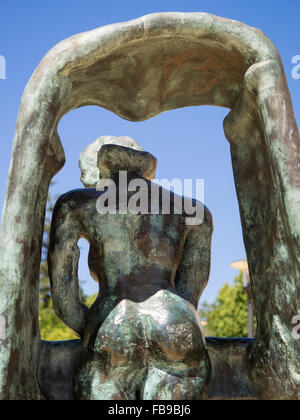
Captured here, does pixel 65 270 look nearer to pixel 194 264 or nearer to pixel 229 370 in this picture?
pixel 194 264

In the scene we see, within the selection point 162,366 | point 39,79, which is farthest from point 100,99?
point 162,366

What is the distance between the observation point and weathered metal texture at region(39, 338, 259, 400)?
3900mm


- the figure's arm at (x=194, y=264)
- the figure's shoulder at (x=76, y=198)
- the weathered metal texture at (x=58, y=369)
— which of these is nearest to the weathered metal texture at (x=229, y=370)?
the figure's arm at (x=194, y=264)

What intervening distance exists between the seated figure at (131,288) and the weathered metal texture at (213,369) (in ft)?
0.57

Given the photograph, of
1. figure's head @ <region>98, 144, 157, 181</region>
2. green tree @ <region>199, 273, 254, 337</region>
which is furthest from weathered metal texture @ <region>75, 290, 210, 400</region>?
green tree @ <region>199, 273, 254, 337</region>

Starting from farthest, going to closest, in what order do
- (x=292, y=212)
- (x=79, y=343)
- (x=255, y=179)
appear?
(x=255, y=179) → (x=79, y=343) → (x=292, y=212)

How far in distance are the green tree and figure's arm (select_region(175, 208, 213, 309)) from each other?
54.3 feet

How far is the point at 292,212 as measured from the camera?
3.49m

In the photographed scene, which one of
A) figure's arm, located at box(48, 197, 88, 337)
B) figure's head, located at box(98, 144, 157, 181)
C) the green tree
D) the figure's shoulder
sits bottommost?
figure's arm, located at box(48, 197, 88, 337)

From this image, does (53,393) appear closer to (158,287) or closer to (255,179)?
(158,287)

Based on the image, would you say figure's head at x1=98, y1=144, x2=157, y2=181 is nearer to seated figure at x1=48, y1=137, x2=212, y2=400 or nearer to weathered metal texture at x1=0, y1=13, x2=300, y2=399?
seated figure at x1=48, y1=137, x2=212, y2=400

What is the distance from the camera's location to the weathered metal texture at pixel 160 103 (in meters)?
3.50

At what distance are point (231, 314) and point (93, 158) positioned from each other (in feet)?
56.6
